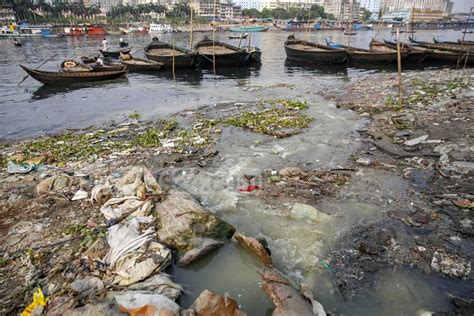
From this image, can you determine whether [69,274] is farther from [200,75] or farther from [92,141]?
[200,75]

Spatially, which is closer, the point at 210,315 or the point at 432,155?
the point at 210,315

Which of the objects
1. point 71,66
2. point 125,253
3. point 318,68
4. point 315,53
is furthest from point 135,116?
point 315,53

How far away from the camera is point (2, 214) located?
469 centimetres

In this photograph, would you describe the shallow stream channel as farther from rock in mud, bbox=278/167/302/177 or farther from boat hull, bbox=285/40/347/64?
boat hull, bbox=285/40/347/64

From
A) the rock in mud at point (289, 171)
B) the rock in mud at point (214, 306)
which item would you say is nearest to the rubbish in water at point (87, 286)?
the rock in mud at point (214, 306)

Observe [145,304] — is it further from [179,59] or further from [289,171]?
[179,59]

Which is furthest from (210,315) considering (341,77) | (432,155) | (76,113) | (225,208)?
(341,77)

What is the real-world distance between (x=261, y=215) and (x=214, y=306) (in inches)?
77.4

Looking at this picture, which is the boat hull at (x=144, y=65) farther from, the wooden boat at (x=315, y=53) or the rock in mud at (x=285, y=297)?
the rock in mud at (x=285, y=297)

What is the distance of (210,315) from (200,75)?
18759 mm

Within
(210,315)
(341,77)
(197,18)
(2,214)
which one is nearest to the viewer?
(210,315)

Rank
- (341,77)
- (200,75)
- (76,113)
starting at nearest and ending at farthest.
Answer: (76,113) < (341,77) < (200,75)

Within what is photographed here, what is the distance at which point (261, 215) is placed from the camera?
4547 millimetres

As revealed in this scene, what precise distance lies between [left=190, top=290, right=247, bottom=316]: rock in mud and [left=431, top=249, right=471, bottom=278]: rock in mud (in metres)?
2.38
